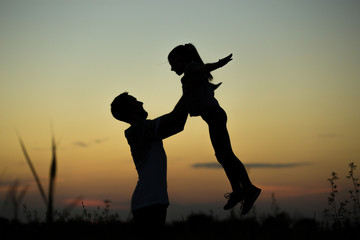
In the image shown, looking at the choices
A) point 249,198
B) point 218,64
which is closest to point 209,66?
point 218,64

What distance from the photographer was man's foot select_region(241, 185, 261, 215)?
5.29 meters

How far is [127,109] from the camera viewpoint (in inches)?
154

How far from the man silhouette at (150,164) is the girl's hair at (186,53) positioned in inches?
76.6

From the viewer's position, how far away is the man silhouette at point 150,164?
3.47m

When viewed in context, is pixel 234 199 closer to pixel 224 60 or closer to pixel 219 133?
pixel 219 133

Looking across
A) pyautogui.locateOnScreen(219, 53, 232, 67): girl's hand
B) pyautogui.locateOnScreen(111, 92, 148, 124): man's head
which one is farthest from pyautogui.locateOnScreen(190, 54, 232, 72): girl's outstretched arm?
pyautogui.locateOnScreen(111, 92, 148, 124): man's head

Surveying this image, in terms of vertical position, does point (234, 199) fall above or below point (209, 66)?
below

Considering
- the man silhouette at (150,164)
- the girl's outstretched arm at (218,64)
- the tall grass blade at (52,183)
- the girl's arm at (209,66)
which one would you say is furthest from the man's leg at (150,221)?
the tall grass blade at (52,183)

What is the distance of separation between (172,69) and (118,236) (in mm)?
2473

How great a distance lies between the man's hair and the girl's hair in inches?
72.0

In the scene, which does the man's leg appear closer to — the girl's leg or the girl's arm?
the girl's arm

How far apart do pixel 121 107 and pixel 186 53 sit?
1994 millimetres

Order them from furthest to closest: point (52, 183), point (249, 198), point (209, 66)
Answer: point (249, 198)
point (209, 66)
point (52, 183)

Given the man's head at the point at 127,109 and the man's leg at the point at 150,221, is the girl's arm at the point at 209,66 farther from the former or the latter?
the man's leg at the point at 150,221
